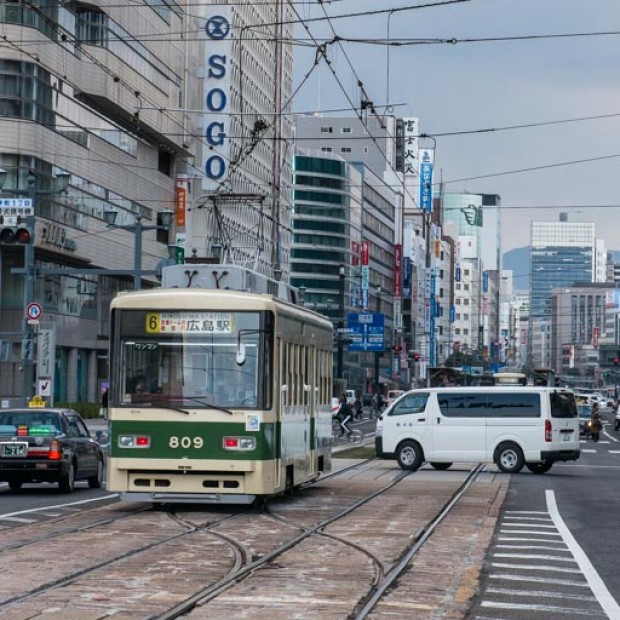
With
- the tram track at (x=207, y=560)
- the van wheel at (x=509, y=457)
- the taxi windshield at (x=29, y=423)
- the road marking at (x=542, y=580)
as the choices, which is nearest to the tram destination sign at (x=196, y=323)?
the tram track at (x=207, y=560)

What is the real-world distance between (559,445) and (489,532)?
18933 millimetres

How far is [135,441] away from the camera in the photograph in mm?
21172

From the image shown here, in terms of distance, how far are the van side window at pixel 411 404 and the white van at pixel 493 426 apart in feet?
0.08

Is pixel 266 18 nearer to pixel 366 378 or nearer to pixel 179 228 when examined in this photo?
pixel 179 228

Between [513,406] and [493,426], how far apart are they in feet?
2.12

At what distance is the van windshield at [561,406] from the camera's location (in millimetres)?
37625

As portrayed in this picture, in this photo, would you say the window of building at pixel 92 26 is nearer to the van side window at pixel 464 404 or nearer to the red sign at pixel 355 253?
the van side window at pixel 464 404

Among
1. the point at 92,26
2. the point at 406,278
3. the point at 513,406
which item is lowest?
the point at 513,406

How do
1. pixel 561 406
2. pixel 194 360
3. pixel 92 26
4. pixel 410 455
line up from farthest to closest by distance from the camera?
pixel 92 26
pixel 410 455
pixel 561 406
pixel 194 360

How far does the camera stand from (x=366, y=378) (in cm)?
17138

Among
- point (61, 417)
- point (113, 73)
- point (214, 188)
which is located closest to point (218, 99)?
point (214, 188)

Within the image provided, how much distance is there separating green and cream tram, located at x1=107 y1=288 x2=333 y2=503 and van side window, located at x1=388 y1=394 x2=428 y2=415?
16664mm

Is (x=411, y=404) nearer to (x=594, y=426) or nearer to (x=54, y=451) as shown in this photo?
(x=54, y=451)

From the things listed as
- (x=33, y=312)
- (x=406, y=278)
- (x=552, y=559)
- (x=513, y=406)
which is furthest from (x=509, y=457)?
(x=406, y=278)
